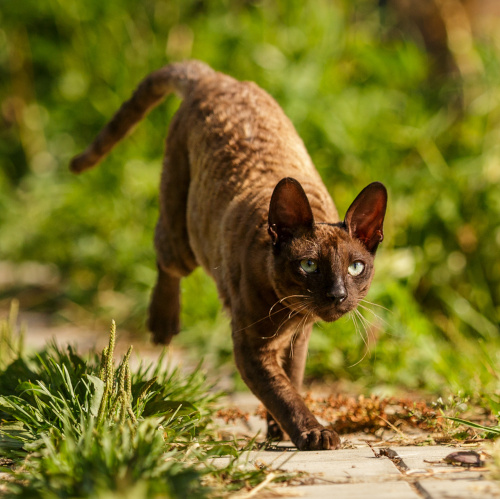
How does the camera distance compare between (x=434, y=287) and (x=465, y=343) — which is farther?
(x=434, y=287)

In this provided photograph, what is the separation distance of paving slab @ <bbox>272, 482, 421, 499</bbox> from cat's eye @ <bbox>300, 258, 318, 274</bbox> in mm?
796

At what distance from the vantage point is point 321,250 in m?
2.40

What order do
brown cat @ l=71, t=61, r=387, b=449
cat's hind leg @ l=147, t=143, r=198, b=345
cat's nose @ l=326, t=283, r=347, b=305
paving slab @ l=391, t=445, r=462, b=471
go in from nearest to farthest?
paving slab @ l=391, t=445, r=462, b=471 → cat's nose @ l=326, t=283, r=347, b=305 → brown cat @ l=71, t=61, r=387, b=449 → cat's hind leg @ l=147, t=143, r=198, b=345

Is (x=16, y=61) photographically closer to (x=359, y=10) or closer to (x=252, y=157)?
(x=359, y=10)

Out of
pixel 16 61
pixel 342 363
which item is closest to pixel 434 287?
pixel 342 363

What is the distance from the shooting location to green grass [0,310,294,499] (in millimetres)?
1723

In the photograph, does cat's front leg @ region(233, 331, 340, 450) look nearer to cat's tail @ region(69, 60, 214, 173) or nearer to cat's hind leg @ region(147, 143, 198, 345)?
cat's hind leg @ region(147, 143, 198, 345)

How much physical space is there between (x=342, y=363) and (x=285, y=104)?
7.79 ft

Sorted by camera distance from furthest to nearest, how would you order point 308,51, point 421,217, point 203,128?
point 308,51 < point 421,217 < point 203,128

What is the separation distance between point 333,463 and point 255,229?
1.04 meters

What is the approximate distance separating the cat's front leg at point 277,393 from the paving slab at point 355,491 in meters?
0.51

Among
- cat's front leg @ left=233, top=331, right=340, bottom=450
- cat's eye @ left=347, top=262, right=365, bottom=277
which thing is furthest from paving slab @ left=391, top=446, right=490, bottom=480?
cat's eye @ left=347, top=262, right=365, bottom=277

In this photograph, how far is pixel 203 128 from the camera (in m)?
3.35

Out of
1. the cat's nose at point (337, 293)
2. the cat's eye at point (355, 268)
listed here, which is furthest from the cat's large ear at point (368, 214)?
the cat's nose at point (337, 293)
